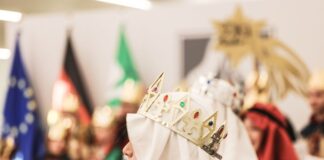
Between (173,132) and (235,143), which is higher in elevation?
(173,132)

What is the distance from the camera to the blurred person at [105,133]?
446 centimetres

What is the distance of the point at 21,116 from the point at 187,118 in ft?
11.9

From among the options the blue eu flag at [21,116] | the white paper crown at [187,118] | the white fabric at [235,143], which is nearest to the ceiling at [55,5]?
the blue eu flag at [21,116]

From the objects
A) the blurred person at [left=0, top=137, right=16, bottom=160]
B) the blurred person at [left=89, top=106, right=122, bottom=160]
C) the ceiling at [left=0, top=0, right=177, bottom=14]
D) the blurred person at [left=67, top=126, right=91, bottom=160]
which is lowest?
the blurred person at [left=0, top=137, right=16, bottom=160]

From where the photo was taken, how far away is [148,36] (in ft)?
16.2

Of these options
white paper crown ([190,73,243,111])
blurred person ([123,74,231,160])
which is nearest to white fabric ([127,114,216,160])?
blurred person ([123,74,231,160])

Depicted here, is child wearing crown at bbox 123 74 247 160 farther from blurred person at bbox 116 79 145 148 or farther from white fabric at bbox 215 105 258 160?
blurred person at bbox 116 79 145 148

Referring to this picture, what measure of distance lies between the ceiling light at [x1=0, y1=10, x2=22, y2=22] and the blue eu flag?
0.22 meters

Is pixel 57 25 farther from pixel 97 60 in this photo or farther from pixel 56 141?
pixel 56 141

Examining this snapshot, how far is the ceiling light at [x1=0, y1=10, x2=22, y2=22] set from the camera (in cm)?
489

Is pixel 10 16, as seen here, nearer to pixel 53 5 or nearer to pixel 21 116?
pixel 21 116

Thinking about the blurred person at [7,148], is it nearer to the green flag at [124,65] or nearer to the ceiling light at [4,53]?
the ceiling light at [4,53]

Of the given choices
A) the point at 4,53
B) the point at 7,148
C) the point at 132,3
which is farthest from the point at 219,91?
the point at 132,3

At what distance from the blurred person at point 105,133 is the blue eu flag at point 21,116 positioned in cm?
72
